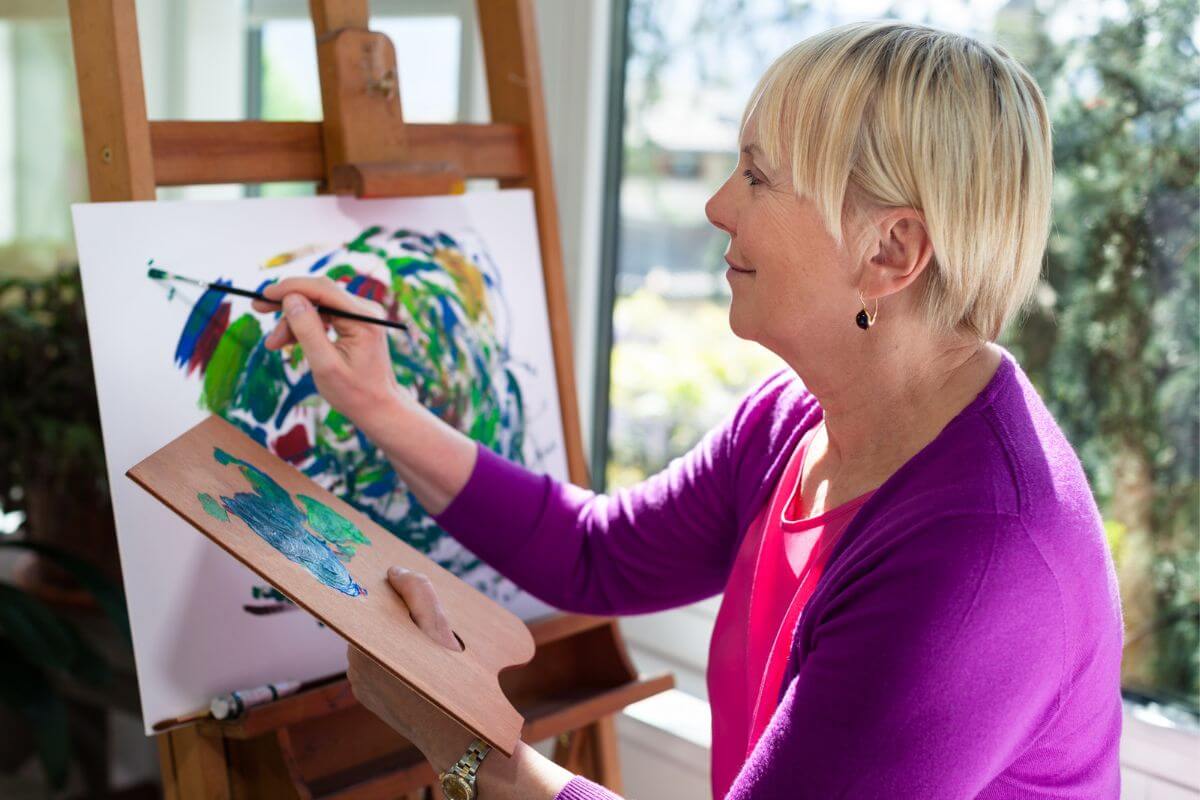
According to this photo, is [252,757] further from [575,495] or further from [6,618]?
[6,618]

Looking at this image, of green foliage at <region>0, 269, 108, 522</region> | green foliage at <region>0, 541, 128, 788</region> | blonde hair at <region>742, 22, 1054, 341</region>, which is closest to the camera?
blonde hair at <region>742, 22, 1054, 341</region>

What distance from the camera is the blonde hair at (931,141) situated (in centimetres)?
101

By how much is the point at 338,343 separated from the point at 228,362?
0.40ft

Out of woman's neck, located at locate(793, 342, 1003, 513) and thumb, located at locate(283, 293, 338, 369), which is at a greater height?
thumb, located at locate(283, 293, 338, 369)

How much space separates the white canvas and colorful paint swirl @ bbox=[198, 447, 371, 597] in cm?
12

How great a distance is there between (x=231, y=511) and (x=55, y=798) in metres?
1.56

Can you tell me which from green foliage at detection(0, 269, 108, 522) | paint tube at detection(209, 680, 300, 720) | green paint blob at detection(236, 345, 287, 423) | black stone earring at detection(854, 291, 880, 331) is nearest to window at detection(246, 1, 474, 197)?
green foliage at detection(0, 269, 108, 522)

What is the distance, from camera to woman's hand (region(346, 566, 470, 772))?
1094 mm

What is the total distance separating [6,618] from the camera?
1715mm

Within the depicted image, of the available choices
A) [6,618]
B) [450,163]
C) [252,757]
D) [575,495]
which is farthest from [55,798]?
[450,163]

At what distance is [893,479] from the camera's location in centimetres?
103

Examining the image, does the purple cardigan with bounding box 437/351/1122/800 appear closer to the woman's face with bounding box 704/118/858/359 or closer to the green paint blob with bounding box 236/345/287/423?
the woman's face with bounding box 704/118/858/359

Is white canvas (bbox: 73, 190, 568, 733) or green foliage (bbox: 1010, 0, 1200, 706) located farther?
green foliage (bbox: 1010, 0, 1200, 706)

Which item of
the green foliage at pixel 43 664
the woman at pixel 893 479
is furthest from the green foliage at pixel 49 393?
the woman at pixel 893 479
